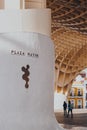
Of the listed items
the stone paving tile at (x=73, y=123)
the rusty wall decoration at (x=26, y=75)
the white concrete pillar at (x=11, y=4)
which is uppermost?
the white concrete pillar at (x=11, y=4)

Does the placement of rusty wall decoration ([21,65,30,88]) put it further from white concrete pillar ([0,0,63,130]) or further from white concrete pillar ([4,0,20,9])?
white concrete pillar ([4,0,20,9])

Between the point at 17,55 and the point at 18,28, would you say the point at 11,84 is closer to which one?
the point at 17,55

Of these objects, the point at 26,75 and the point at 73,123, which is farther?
the point at 73,123

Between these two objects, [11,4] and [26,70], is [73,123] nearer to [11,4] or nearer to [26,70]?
[11,4]

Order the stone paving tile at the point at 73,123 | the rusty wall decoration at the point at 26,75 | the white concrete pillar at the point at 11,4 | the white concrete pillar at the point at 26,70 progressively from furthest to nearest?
the stone paving tile at the point at 73,123
the white concrete pillar at the point at 11,4
the rusty wall decoration at the point at 26,75
the white concrete pillar at the point at 26,70

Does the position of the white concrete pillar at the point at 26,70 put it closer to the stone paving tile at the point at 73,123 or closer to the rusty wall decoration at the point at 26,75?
the rusty wall decoration at the point at 26,75

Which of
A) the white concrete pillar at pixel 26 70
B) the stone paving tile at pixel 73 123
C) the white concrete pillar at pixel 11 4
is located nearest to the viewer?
the white concrete pillar at pixel 26 70

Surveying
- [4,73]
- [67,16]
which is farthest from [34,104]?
[67,16]

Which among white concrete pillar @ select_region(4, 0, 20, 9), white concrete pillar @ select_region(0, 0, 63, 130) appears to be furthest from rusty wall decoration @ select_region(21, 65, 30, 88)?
white concrete pillar @ select_region(4, 0, 20, 9)

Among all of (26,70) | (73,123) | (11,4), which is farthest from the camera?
(73,123)

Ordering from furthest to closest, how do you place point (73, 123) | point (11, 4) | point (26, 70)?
point (73, 123)
point (11, 4)
point (26, 70)

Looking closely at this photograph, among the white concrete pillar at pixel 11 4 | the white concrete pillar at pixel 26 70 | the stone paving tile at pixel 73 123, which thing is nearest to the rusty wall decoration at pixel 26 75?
the white concrete pillar at pixel 26 70

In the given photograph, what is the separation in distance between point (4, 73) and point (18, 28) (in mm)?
1658

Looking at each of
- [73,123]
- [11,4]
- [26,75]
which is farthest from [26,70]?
[73,123]
